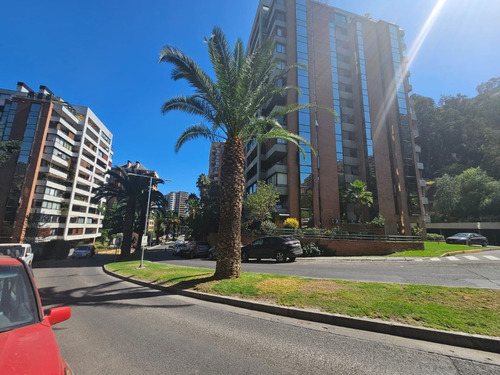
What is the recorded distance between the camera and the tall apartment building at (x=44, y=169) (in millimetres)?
40312

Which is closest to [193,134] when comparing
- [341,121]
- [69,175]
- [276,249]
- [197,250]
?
[276,249]

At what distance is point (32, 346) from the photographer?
193 cm

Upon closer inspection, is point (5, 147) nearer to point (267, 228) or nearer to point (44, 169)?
point (44, 169)

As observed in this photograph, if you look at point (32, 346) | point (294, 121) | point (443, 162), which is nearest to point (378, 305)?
point (32, 346)

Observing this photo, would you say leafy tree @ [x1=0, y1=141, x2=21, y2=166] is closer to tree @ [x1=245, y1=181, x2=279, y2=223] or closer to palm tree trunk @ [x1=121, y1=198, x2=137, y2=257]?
palm tree trunk @ [x1=121, y1=198, x2=137, y2=257]

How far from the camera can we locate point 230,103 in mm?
9961

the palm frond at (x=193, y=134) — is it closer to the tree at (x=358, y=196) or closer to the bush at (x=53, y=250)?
the tree at (x=358, y=196)

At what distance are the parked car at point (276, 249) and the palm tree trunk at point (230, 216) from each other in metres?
7.85

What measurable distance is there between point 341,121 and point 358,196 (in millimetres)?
12684

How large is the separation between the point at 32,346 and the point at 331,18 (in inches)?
1879

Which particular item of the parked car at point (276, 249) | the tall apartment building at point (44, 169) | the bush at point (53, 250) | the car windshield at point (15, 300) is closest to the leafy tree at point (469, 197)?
the parked car at point (276, 249)

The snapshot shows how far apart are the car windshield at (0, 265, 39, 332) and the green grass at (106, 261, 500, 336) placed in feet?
16.8

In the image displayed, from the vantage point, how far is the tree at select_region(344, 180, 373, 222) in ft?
94.3

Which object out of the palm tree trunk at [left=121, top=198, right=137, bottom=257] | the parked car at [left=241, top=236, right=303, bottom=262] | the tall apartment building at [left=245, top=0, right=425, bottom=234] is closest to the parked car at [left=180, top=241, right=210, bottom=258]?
the palm tree trunk at [left=121, top=198, right=137, bottom=257]
